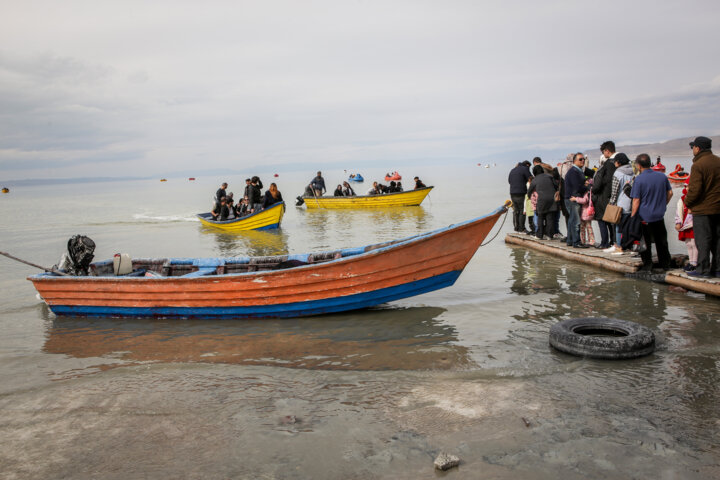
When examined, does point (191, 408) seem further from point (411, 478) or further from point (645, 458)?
point (645, 458)

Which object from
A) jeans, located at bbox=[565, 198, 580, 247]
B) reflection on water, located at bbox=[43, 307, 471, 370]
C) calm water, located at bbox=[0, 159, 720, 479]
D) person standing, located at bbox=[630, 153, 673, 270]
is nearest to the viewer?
calm water, located at bbox=[0, 159, 720, 479]

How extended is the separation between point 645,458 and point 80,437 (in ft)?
15.6

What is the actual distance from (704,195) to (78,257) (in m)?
10.5

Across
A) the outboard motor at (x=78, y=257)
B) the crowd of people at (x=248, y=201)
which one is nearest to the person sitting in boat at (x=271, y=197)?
the crowd of people at (x=248, y=201)

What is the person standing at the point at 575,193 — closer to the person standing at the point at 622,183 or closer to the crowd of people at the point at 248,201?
the person standing at the point at 622,183

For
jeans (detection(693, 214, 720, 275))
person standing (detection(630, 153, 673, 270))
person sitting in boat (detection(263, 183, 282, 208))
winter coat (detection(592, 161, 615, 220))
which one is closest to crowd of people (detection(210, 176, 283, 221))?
person sitting in boat (detection(263, 183, 282, 208))

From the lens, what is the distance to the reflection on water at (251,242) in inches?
670

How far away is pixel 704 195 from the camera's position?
24.1 feet

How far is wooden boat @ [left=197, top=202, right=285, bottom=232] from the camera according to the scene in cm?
2123

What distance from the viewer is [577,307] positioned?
26.8 ft

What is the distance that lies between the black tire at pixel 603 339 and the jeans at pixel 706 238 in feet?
8.07

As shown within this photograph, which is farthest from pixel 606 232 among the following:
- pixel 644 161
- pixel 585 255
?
pixel 644 161

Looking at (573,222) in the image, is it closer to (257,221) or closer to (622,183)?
(622,183)

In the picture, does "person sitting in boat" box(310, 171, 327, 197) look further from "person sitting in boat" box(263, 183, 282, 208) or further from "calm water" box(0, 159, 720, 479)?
"calm water" box(0, 159, 720, 479)
